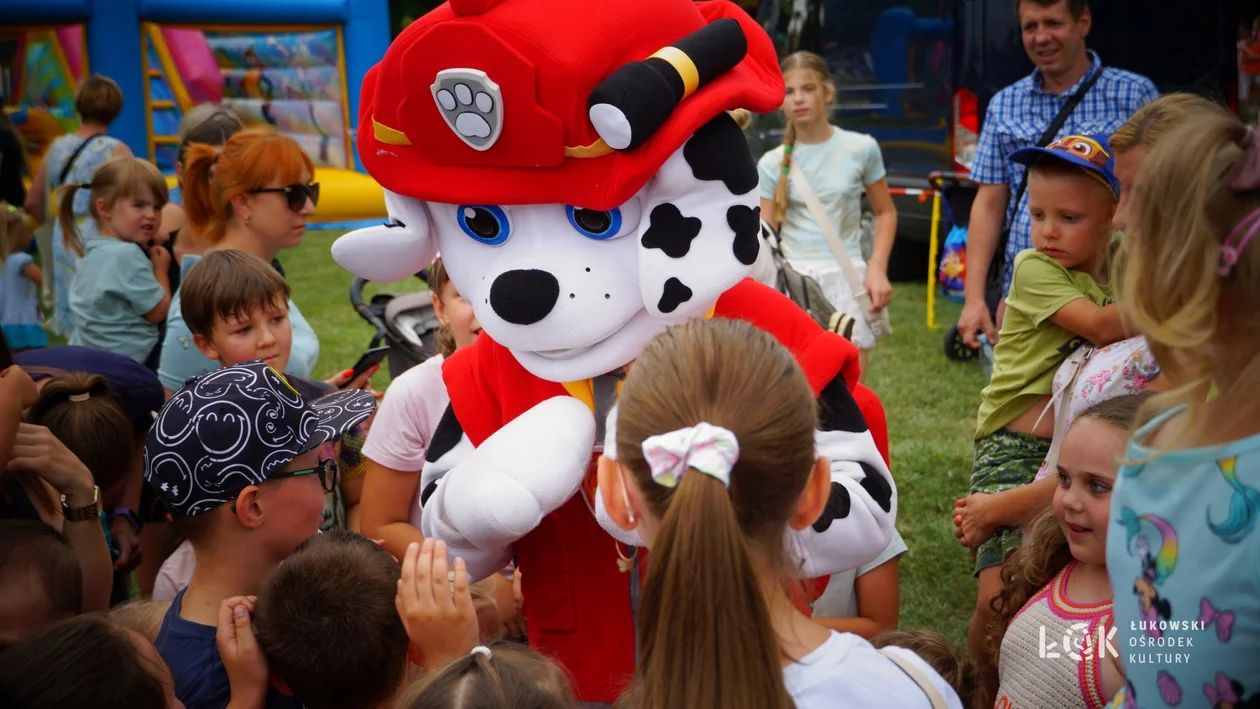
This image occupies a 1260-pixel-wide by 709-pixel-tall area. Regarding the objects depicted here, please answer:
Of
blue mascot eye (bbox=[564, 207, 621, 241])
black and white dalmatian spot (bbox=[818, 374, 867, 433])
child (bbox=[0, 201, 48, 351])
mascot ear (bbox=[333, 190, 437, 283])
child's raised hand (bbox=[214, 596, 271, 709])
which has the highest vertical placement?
blue mascot eye (bbox=[564, 207, 621, 241])

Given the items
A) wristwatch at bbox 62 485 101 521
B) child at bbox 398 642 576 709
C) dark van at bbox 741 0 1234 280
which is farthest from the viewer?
dark van at bbox 741 0 1234 280

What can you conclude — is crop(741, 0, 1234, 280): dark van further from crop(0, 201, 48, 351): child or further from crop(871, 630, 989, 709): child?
crop(0, 201, 48, 351): child

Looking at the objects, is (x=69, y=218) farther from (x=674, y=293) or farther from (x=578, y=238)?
(x=674, y=293)

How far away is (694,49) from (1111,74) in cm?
265

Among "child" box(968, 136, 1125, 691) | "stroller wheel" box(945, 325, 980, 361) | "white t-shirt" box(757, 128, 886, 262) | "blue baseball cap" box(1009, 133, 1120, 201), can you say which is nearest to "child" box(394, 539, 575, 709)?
"child" box(968, 136, 1125, 691)

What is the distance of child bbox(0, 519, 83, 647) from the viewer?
7.29ft

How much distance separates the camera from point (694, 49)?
2121mm

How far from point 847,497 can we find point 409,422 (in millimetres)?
1308

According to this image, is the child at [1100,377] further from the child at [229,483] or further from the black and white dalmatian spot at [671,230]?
the child at [229,483]

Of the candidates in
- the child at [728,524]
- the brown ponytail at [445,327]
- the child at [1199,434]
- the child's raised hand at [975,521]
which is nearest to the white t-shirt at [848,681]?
the child at [728,524]

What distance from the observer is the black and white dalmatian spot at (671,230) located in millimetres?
2146

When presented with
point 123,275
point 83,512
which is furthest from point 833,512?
point 123,275

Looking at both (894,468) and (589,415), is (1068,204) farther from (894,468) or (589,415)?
(894,468)

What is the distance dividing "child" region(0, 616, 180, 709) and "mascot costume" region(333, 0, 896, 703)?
57 centimetres
